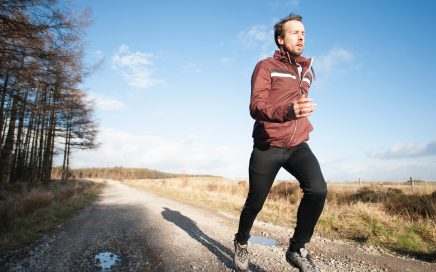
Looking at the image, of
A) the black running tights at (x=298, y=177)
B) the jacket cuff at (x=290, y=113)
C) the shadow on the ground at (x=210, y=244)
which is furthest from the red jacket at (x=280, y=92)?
the shadow on the ground at (x=210, y=244)

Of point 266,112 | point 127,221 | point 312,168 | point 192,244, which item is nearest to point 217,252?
point 192,244

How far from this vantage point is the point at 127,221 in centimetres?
738

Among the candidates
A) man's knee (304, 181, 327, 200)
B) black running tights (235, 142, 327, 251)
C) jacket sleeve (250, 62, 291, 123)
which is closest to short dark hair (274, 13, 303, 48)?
jacket sleeve (250, 62, 291, 123)

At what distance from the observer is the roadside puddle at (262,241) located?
5121 millimetres

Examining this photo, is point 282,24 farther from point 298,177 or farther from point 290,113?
point 298,177

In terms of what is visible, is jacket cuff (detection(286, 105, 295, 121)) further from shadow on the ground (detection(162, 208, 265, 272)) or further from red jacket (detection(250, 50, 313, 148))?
shadow on the ground (detection(162, 208, 265, 272))

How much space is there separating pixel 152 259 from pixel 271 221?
4596 mm

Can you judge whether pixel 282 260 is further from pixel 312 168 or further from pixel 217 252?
pixel 312 168

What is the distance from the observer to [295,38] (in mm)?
3203

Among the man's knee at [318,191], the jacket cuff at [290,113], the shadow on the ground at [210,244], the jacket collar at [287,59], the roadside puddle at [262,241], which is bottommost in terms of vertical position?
the roadside puddle at [262,241]

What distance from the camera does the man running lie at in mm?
2990

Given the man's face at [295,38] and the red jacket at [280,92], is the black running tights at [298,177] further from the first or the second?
the man's face at [295,38]

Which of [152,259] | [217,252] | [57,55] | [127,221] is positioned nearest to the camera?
[152,259]

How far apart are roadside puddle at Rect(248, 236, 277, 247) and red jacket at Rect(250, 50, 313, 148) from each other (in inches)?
101
